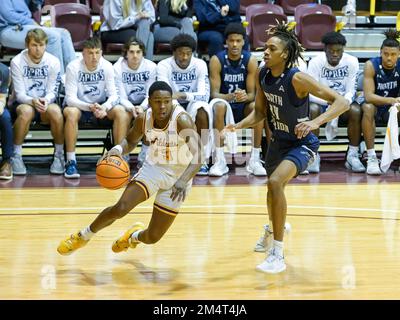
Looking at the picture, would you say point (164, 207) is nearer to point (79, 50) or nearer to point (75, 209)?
point (75, 209)

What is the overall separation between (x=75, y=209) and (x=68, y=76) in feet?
7.73

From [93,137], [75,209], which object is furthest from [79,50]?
[75,209]

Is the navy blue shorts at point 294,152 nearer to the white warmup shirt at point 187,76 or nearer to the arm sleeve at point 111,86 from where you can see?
the white warmup shirt at point 187,76

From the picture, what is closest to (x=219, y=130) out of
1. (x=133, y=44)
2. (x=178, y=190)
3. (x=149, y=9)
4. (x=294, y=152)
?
(x=133, y=44)

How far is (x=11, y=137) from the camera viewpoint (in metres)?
9.95

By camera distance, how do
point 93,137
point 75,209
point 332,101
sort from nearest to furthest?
point 332,101
point 75,209
point 93,137

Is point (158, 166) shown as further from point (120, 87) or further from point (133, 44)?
point (133, 44)

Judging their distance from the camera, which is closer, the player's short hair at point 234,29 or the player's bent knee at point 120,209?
the player's bent knee at point 120,209

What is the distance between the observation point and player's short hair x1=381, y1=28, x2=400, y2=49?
34.4ft

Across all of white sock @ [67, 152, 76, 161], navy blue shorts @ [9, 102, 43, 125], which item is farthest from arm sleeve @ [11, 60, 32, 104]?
white sock @ [67, 152, 76, 161]

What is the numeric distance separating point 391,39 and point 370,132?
1217 mm

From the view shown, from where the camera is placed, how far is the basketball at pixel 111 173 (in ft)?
21.3

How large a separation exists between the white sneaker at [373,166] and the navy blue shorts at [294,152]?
12.3 feet

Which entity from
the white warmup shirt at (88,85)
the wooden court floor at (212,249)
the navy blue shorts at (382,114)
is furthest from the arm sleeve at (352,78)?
the white warmup shirt at (88,85)
